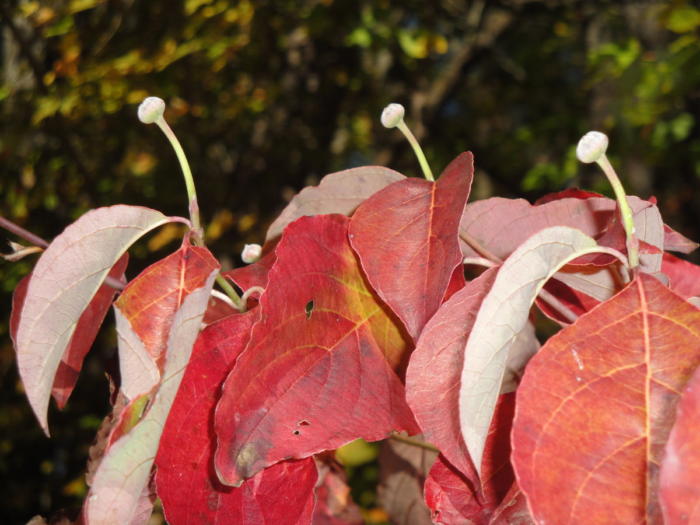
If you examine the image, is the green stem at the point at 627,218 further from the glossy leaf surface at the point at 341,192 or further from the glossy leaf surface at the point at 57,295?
the glossy leaf surface at the point at 57,295

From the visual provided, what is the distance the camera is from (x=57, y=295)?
459 mm

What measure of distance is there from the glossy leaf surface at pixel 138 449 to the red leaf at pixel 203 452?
60 mm

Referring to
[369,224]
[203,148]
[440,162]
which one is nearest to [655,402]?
[369,224]

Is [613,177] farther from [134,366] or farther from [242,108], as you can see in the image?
[242,108]

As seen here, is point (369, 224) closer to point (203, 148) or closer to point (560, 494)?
point (560, 494)

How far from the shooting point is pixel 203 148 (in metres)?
2.57

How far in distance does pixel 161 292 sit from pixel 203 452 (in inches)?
4.2

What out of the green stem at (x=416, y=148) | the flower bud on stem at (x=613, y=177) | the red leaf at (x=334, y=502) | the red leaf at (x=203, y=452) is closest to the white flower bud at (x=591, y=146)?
the flower bud on stem at (x=613, y=177)

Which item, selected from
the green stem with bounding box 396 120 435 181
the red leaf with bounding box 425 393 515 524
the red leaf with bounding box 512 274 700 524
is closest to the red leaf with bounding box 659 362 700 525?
the red leaf with bounding box 512 274 700 524

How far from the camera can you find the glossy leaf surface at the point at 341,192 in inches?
21.8

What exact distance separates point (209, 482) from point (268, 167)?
209 cm

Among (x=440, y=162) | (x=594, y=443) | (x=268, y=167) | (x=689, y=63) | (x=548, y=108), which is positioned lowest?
(x=548, y=108)

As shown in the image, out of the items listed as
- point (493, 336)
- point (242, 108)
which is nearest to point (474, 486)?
point (493, 336)

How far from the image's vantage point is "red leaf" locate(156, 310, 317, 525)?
475mm
